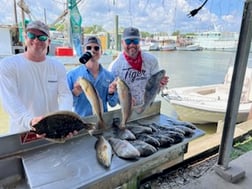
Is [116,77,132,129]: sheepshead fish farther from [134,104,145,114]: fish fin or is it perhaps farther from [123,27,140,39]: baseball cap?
[123,27,140,39]: baseball cap

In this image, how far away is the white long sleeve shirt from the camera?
1.39 metres

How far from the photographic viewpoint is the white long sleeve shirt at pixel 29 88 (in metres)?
1.39

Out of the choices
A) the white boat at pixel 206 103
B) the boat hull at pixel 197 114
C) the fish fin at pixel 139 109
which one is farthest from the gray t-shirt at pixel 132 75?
the boat hull at pixel 197 114

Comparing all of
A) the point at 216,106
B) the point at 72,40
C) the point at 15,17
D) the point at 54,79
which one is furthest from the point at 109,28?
the point at 216,106

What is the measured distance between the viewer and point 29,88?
5.01 feet

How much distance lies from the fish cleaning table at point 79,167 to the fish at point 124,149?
0.09 ft

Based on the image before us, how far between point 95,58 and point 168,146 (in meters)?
1.01

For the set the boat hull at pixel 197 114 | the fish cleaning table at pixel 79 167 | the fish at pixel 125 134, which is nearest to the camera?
the fish cleaning table at pixel 79 167

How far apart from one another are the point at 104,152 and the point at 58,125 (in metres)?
0.32

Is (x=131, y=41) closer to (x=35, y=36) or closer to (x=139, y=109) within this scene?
(x=139, y=109)

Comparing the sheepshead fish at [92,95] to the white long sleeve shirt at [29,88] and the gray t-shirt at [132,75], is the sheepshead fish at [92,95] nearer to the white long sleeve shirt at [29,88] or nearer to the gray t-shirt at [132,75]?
the white long sleeve shirt at [29,88]

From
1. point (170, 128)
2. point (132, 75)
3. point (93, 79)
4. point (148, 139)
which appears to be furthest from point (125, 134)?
point (132, 75)

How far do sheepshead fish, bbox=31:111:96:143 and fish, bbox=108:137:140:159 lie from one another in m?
0.25

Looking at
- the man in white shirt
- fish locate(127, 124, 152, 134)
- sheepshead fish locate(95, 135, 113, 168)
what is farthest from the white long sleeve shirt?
fish locate(127, 124, 152, 134)
